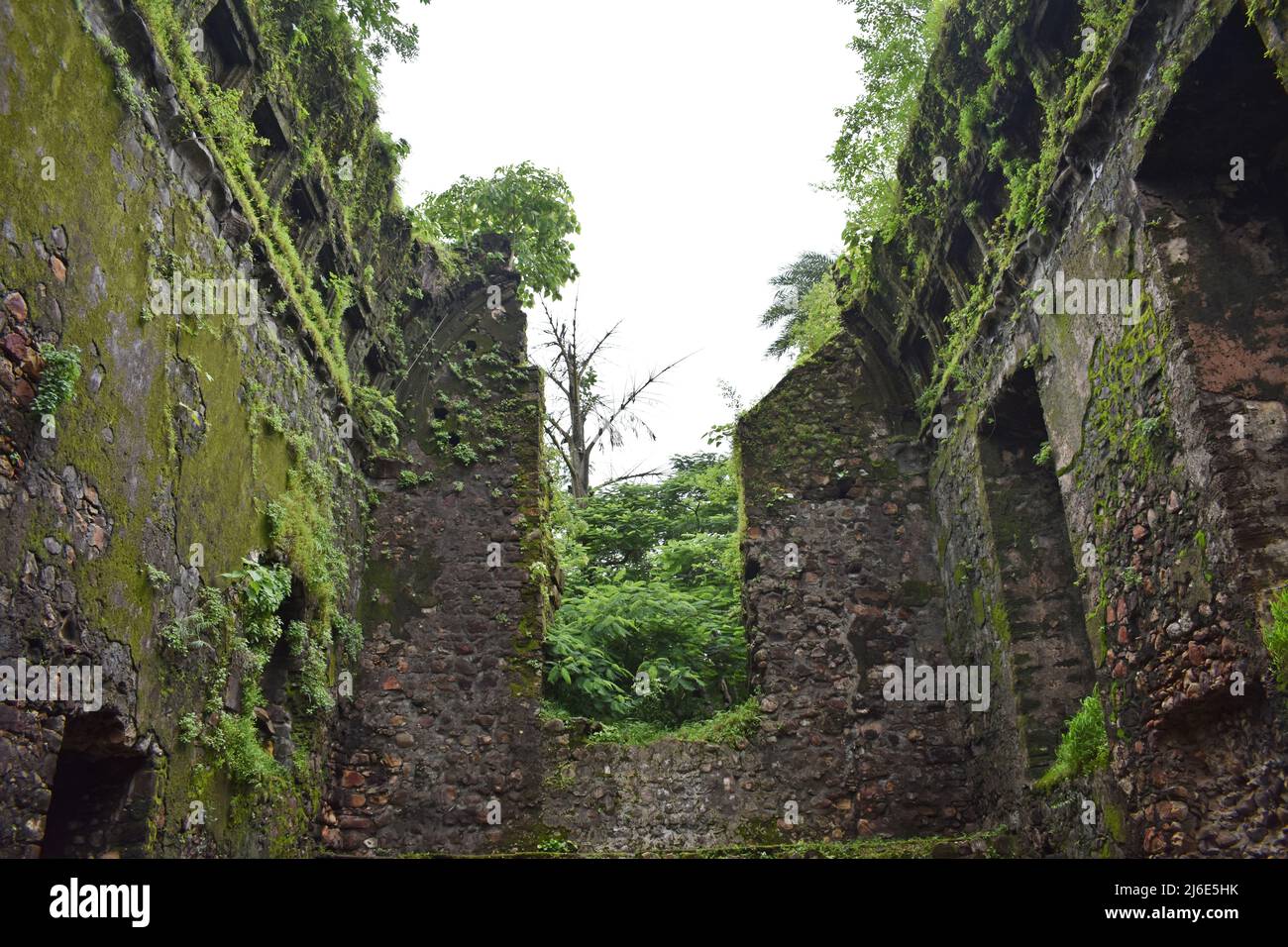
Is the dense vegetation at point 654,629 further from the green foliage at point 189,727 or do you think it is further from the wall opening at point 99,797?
the wall opening at point 99,797

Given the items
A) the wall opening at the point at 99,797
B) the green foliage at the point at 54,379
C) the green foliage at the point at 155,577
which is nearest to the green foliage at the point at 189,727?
the wall opening at the point at 99,797

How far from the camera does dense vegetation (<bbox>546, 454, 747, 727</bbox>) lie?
34.3 feet

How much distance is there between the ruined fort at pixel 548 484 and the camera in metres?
5.27

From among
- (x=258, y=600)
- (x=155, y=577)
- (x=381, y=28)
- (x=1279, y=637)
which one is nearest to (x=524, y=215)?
(x=381, y=28)

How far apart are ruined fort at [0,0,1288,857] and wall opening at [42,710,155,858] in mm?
20

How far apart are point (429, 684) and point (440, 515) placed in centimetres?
191

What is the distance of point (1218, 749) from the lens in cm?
562

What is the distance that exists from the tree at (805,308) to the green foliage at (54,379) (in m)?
8.77

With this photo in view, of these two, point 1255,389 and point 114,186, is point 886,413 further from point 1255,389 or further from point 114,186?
point 114,186

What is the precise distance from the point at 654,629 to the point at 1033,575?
172 inches

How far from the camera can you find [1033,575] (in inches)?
348

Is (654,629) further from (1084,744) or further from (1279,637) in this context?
(1279,637)

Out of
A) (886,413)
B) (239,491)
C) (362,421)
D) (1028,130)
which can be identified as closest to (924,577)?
(886,413)

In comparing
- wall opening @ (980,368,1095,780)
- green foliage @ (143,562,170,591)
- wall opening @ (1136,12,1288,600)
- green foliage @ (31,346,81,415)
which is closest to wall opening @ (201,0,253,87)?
green foliage @ (31,346,81,415)
